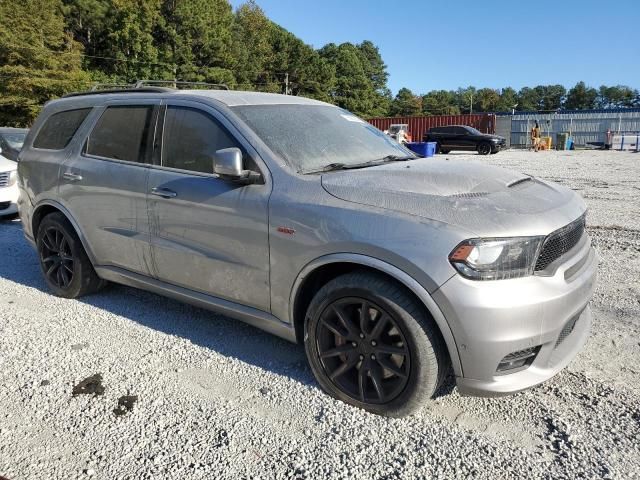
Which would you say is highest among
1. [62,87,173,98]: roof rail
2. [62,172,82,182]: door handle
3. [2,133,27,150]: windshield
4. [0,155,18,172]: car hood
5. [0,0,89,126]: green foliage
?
[0,0,89,126]: green foliage

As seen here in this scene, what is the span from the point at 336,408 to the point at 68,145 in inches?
132

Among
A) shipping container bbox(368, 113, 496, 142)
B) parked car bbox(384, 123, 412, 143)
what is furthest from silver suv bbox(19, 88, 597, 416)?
shipping container bbox(368, 113, 496, 142)

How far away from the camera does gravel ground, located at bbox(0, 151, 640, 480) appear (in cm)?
250

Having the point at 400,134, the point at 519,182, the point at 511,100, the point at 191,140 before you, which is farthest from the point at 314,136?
the point at 511,100

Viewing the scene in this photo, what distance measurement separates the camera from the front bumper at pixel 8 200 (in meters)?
8.29

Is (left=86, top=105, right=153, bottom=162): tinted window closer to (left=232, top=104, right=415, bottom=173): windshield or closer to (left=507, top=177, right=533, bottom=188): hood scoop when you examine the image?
(left=232, top=104, right=415, bottom=173): windshield

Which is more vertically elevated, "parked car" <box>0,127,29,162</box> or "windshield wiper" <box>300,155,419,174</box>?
"parked car" <box>0,127,29,162</box>

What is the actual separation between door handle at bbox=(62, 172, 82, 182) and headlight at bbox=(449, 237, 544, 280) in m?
3.27

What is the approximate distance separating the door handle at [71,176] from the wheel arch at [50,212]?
0.28 m

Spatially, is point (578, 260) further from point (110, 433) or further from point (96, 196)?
point (96, 196)

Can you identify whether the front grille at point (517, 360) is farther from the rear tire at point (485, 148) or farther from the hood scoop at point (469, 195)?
the rear tire at point (485, 148)

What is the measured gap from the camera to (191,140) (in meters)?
3.71

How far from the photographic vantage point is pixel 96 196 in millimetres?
4230

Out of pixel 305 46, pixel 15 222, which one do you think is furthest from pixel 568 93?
pixel 15 222
